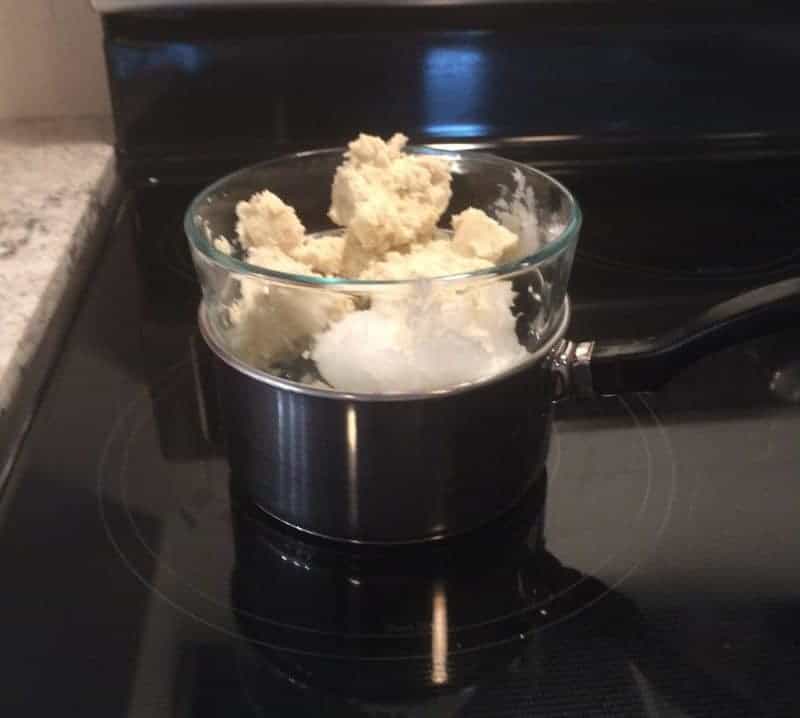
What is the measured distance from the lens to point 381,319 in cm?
44

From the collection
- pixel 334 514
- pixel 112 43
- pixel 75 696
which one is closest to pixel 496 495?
pixel 334 514

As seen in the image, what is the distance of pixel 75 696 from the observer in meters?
0.38

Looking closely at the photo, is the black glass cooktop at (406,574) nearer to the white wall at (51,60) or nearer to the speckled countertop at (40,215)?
the speckled countertop at (40,215)

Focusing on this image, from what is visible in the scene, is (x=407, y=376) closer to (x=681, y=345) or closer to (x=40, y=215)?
(x=681, y=345)

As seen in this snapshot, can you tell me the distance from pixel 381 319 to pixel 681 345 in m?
0.14

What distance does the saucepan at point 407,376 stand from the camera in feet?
1.39

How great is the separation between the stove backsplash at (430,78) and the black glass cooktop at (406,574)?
0.76ft

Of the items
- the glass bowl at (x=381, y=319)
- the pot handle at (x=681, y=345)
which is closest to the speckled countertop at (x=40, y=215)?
the glass bowl at (x=381, y=319)

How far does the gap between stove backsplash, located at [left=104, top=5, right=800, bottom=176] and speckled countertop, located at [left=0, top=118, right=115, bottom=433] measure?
0.05m

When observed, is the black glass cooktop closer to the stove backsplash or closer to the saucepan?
the saucepan

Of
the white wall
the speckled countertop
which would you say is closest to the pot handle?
the speckled countertop

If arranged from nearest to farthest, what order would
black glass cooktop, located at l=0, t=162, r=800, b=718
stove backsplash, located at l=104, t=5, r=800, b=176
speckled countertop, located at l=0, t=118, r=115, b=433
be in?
black glass cooktop, located at l=0, t=162, r=800, b=718
speckled countertop, located at l=0, t=118, r=115, b=433
stove backsplash, located at l=104, t=5, r=800, b=176

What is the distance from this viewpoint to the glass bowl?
0.43 meters

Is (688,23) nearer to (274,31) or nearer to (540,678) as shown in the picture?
(274,31)
